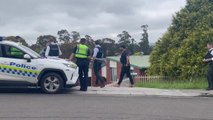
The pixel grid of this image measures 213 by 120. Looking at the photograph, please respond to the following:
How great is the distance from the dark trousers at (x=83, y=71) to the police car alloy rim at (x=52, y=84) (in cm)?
115

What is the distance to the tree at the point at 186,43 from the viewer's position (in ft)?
63.9

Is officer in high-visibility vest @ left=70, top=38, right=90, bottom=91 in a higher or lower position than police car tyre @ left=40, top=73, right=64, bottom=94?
higher

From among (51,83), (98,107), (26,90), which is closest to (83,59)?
(51,83)

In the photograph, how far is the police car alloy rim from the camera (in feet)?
46.0

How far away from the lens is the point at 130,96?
13977 millimetres

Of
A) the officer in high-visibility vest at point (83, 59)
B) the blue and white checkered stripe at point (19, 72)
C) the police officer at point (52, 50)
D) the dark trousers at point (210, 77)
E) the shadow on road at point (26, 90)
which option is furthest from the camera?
the police officer at point (52, 50)

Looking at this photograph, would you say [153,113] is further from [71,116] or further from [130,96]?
[130,96]

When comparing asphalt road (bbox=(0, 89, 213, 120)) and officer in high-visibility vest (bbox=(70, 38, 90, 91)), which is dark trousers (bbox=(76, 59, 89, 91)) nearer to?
officer in high-visibility vest (bbox=(70, 38, 90, 91))

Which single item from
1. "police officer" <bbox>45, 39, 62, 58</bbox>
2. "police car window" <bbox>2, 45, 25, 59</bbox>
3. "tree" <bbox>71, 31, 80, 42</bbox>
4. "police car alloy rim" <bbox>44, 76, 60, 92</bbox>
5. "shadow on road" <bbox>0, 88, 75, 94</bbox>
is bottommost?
"shadow on road" <bbox>0, 88, 75, 94</bbox>

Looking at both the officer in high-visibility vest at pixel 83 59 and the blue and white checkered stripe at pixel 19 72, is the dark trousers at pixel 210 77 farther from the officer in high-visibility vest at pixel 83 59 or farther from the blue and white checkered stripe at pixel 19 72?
the blue and white checkered stripe at pixel 19 72

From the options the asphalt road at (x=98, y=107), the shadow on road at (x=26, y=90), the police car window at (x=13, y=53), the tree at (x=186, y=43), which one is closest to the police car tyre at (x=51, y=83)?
the asphalt road at (x=98, y=107)

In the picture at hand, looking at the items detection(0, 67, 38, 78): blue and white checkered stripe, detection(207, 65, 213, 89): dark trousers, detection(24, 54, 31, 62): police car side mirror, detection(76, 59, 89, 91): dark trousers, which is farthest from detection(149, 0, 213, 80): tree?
Result: detection(24, 54, 31, 62): police car side mirror

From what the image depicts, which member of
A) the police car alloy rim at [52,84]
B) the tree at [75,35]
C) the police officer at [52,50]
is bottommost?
the police car alloy rim at [52,84]

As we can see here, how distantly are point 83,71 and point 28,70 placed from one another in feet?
6.44
